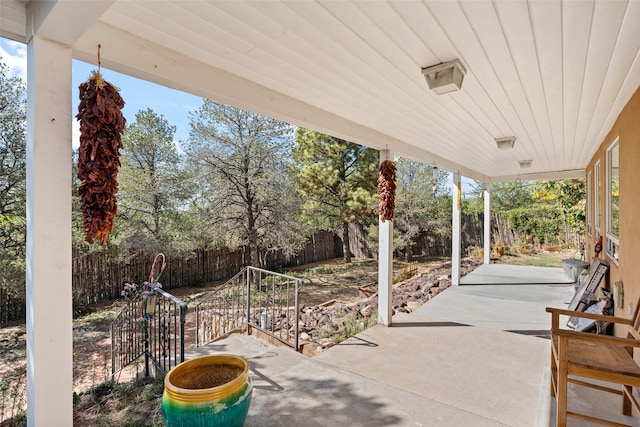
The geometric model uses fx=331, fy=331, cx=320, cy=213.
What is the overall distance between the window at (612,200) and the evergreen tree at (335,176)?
6456mm

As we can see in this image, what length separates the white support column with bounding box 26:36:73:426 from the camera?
51.8 inches

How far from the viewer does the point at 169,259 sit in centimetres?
822

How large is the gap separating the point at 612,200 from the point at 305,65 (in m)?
4.04

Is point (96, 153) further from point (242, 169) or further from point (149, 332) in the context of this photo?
point (242, 169)

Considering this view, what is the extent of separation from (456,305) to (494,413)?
2.84m

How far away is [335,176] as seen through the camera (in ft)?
34.3

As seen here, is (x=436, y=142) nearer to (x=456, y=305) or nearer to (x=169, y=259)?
(x=456, y=305)

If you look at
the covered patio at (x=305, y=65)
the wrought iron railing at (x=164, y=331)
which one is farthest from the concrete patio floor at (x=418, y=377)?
the wrought iron railing at (x=164, y=331)

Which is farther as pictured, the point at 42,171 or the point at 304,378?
the point at 304,378

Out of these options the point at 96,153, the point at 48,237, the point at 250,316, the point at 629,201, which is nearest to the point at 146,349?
the point at 250,316

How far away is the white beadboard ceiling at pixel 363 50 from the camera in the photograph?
4.81ft

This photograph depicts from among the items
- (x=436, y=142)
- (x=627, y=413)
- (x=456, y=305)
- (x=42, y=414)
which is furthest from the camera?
(x=456, y=305)

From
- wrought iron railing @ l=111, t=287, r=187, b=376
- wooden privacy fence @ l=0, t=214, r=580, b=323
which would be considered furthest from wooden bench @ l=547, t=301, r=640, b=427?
wooden privacy fence @ l=0, t=214, r=580, b=323

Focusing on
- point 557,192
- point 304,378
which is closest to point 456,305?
point 304,378
